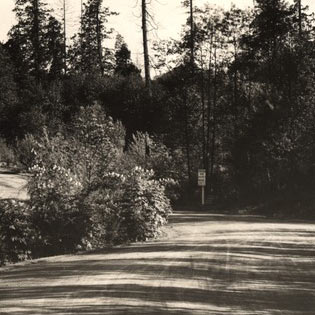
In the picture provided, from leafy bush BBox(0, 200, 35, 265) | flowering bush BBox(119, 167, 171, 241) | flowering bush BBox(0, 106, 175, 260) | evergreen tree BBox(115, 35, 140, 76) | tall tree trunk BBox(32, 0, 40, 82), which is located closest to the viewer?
leafy bush BBox(0, 200, 35, 265)

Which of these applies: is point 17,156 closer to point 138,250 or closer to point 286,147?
point 286,147

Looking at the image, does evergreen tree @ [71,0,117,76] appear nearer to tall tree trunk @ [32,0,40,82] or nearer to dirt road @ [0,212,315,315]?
tall tree trunk @ [32,0,40,82]

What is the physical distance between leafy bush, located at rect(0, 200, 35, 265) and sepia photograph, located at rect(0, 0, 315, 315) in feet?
0.12

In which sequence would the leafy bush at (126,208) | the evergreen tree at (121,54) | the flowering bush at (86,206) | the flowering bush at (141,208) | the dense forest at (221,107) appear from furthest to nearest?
the evergreen tree at (121,54) → the dense forest at (221,107) → the flowering bush at (141,208) → the leafy bush at (126,208) → the flowering bush at (86,206)

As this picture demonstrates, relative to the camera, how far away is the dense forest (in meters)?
38.0

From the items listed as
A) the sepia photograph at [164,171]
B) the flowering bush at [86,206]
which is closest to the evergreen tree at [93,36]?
the sepia photograph at [164,171]

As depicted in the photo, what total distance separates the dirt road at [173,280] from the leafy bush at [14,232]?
187cm

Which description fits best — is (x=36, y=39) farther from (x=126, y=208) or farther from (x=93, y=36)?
(x=126, y=208)

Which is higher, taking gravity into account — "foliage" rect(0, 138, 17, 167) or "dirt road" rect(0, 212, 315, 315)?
"foliage" rect(0, 138, 17, 167)

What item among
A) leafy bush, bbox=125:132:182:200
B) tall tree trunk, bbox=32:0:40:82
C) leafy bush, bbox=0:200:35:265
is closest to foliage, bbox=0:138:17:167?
leafy bush, bbox=125:132:182:200

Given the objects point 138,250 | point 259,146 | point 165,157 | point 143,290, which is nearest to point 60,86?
point 165,157

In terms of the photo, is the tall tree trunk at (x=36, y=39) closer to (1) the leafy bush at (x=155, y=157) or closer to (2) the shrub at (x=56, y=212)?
(1) the leafy bush at (x=155, y=157)

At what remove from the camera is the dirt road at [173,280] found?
914cm

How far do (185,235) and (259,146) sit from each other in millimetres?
19725
